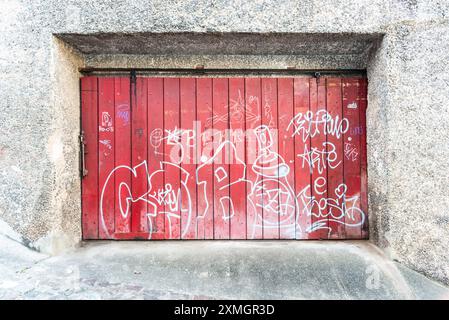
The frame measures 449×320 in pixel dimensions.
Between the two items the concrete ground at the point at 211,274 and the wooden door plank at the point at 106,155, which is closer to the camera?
the concrete ground at the point at 211,274

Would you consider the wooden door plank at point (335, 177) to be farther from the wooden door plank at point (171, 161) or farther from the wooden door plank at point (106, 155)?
the wooden door plank at point (106, 155)

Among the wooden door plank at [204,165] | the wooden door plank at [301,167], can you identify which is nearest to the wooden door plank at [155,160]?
the wooden door plank at [204,165]

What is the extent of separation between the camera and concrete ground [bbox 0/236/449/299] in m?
2.29

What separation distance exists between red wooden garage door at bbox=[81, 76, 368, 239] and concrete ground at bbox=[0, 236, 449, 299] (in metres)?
0.30

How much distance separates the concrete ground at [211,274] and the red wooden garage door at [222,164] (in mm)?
297

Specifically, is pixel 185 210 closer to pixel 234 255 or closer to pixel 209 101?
pixel 234 255

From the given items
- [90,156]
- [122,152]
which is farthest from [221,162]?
[90,156]

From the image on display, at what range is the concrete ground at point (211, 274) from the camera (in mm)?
2291

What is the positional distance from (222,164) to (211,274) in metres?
1.29

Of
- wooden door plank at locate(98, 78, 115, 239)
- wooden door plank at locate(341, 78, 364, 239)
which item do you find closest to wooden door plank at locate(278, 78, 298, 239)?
wooden door plank at locate(341, 78, 364, 239)

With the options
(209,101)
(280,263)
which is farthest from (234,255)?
(209,101)
